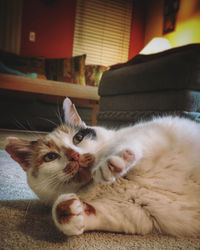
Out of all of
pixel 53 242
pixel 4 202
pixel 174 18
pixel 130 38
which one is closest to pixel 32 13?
pixel 130 38

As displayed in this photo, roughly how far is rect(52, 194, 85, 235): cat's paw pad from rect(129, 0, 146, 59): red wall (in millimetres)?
5475

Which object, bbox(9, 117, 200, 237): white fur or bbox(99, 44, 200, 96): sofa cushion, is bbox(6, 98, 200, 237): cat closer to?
bbox(9, 117, 200, 237): white fur

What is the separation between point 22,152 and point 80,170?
324 mm

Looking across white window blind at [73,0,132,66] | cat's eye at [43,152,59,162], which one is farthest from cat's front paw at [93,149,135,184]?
white window blind at [73,0,132,66]

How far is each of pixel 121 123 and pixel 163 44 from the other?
8.44 feet

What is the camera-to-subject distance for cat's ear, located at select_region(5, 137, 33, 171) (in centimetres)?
92

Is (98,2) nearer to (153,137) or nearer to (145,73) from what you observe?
(145,73)

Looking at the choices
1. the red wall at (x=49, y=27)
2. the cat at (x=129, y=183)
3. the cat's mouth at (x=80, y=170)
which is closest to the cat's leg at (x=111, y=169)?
the cat at (x=129, y=183)

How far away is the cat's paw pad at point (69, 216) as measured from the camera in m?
0.57

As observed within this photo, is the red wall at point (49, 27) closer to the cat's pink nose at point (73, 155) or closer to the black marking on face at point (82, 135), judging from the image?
the black marking on face at point (82, 135)

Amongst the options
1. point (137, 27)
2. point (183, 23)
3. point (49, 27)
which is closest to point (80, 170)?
→ point (183, 23)

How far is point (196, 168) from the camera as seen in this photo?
0.69 meters

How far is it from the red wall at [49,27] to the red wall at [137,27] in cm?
149

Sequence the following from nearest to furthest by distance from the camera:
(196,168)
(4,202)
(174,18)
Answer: (196,168) → (4,202) → (174,18)
